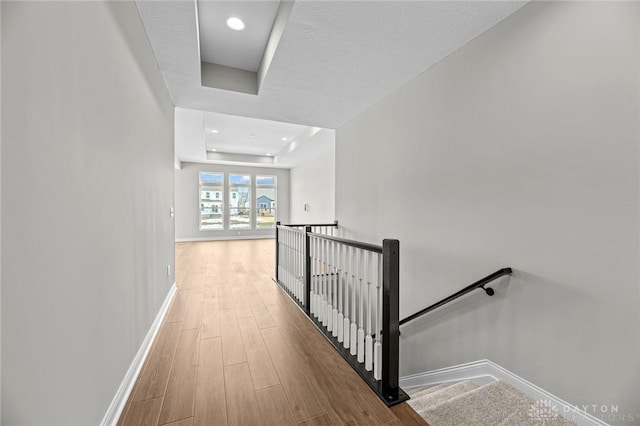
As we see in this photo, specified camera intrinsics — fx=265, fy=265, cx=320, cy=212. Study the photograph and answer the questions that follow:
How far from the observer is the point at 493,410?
1655 millimetres

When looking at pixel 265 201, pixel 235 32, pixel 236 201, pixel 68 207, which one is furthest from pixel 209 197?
pixel 68 207

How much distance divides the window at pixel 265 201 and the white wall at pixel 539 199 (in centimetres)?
800

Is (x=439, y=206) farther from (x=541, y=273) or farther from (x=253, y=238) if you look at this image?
(x=253, y=238)

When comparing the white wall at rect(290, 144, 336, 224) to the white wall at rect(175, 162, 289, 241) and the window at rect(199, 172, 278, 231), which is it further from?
the white wall at rect(175, 162, 289, 241)

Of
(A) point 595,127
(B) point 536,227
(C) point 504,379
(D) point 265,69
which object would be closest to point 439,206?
(B) point 536,227

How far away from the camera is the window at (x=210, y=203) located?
31.1 feet

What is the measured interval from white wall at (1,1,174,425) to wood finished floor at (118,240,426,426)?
31cm

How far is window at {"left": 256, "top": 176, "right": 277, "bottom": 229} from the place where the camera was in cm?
1022

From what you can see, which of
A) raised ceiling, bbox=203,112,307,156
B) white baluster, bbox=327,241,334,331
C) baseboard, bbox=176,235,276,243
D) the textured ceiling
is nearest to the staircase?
white baluster, bbox=327,241,334,331

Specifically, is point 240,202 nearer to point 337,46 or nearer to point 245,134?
point 245,134

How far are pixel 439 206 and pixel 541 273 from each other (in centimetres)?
100

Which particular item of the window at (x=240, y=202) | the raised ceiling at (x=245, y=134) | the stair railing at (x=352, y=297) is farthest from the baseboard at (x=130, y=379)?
the window at (x=240, y=202)

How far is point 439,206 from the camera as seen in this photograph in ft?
8.57

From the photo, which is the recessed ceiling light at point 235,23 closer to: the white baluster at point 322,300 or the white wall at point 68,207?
the white wall at point 68,207
